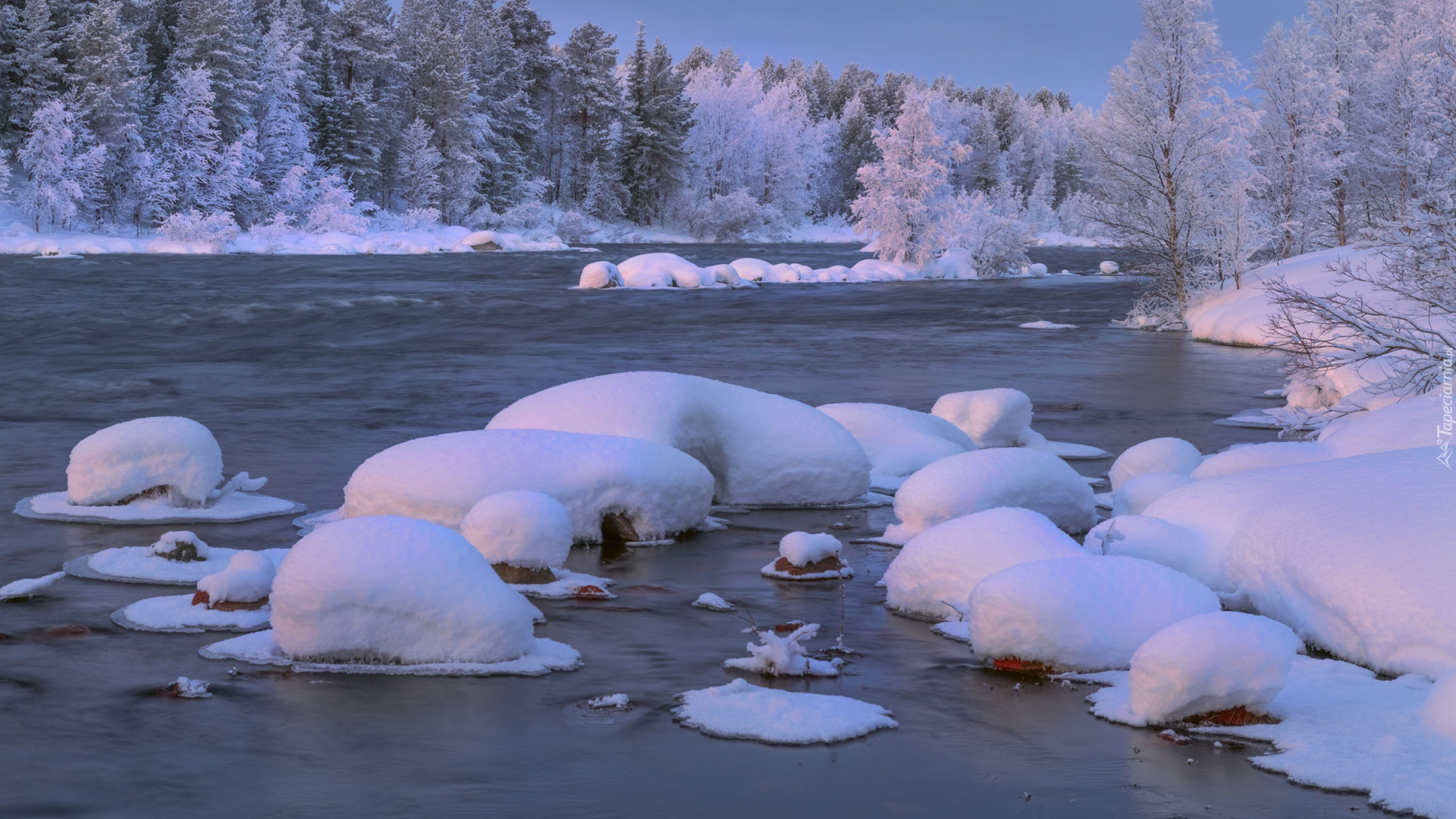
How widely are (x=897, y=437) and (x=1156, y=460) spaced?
256 cm

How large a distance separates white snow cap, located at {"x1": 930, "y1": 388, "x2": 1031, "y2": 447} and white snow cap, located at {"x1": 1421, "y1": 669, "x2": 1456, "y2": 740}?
839 cm

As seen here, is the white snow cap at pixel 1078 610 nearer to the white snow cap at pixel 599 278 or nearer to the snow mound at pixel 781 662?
the snow mound at pixel 781 662

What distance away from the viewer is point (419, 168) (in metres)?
71.1

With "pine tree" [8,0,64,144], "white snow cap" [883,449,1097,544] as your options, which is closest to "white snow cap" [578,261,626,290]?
"pine tree" [8,0,64,144]

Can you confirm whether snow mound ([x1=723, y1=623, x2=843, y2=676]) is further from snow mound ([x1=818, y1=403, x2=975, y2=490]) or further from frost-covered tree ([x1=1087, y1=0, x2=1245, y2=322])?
frost-covered tree ([x1=1087, y1=0, x2=1245, y2=322])

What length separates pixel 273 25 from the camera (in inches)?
2509

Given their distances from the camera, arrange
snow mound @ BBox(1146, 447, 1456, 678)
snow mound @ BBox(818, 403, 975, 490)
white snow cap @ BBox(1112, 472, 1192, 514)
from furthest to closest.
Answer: snow mound @ BBox(818, 403, 975, 490), white snow cap @ BBox(1112, 472, 1192, 514), snow mound @ BBox(1146, 447, 1456, 678)

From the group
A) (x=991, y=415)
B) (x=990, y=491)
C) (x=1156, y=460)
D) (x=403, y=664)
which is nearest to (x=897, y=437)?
(x=991, y=415)

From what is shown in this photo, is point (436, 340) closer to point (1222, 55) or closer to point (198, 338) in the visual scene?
point (198, 338)

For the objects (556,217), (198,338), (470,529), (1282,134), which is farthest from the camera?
(556,217)

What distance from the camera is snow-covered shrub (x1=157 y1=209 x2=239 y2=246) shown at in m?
56.7

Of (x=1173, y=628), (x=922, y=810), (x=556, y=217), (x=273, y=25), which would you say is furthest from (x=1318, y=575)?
(x=556, y=217)

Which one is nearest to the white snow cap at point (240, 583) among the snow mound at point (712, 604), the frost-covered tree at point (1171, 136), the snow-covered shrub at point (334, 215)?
the snow mound at point (712, 604)

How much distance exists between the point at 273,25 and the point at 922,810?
64.7 m
